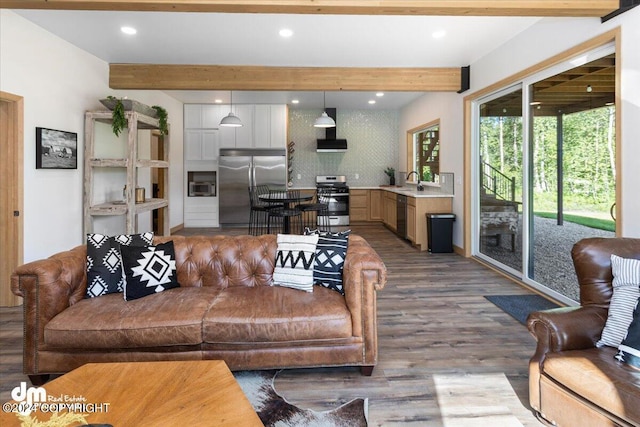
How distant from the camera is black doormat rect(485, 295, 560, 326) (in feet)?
11.0

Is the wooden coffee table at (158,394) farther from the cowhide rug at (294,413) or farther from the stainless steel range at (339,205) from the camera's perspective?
the stainless steel range at (339,205)

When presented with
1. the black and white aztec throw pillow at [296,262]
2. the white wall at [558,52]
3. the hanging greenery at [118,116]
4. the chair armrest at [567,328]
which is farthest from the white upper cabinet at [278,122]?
the chair armrest at [567,328]

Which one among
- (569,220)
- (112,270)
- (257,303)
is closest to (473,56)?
(569,220)

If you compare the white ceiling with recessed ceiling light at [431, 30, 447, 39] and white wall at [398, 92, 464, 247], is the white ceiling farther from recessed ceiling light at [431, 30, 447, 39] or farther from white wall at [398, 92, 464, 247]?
white wall at [398, 92, 464, 247]

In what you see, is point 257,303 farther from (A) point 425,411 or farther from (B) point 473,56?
(B) point 473,56

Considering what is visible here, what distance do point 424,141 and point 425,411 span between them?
6.70 meters

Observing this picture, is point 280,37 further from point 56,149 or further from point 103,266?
point 103,266

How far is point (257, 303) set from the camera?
231cm

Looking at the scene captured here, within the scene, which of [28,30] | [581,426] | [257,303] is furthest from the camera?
[28,30]

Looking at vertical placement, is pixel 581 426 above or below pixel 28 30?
below

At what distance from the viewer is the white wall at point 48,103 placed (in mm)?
3580

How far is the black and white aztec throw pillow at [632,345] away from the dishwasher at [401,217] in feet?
16.5

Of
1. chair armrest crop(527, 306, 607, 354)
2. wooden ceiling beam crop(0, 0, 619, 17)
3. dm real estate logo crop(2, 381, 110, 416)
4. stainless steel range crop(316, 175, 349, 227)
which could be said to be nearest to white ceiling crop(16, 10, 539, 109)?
wooden ceiling beam crop(0, 0, 619, 17)

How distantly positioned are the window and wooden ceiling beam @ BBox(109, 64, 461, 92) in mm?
1378
